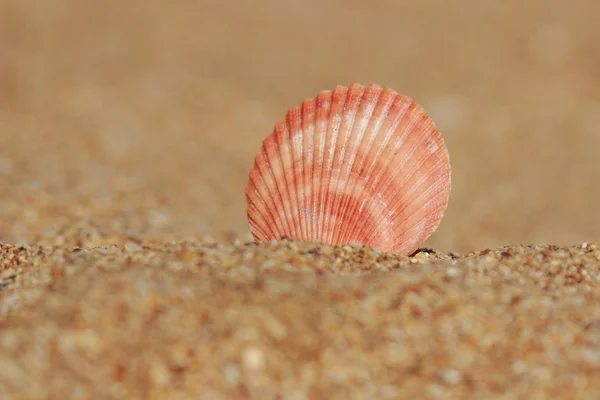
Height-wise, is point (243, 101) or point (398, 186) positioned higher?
point (243, 101)

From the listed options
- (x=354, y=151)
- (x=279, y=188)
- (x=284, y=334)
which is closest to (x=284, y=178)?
(x=279, y=188)

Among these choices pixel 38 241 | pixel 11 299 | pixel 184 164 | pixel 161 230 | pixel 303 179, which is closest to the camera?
pixel 11 299

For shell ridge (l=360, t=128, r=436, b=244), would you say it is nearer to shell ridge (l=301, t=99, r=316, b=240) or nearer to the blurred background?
shell ridge (l=301, t=99, r=316, b=240)

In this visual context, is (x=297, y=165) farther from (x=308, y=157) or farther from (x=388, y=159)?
(x=388, y=159)

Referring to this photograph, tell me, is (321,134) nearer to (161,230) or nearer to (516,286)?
(516,286)

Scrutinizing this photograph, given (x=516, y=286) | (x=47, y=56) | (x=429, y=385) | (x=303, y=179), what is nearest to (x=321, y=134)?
(x=303, y=179)

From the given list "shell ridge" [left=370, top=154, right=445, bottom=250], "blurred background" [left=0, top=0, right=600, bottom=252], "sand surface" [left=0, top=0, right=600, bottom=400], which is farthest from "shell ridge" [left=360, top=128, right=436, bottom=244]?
"blurred background" [left=0, top=0, right=600, bottom=252]

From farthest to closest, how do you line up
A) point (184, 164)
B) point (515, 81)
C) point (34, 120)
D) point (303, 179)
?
point (515, 81) < point (34, 120) < point (184, 164) < point (303, 179)
